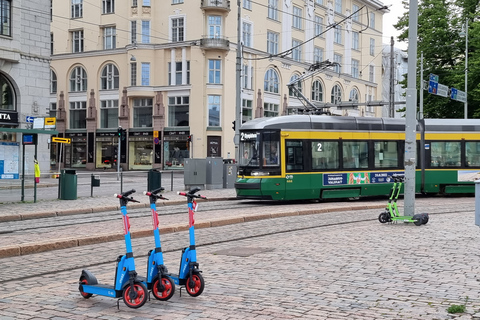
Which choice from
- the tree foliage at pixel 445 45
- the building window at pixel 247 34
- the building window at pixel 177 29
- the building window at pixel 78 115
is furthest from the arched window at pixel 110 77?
the tree foliage at pixel 445 45

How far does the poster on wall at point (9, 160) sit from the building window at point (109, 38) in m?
36.5

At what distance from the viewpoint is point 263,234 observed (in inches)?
486

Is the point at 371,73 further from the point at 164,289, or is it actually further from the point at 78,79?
the point at 164,289

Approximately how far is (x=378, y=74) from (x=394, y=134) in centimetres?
5200

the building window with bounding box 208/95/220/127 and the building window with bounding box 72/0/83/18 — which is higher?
the building window with bounding box 72/0/83/18

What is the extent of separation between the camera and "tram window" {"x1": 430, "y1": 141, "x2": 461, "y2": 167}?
23.3 m

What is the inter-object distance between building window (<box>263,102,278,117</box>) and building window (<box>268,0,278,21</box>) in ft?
25.3

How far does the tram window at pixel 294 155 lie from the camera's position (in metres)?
19.9

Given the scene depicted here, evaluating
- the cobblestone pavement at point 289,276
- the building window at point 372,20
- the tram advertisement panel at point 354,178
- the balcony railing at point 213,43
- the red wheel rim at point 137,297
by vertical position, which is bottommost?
the cobblestone pavement at point 289,276

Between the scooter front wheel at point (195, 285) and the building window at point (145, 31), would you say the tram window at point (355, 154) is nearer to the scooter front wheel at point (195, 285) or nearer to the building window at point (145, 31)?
the scooter front wheel at point (195, 285)

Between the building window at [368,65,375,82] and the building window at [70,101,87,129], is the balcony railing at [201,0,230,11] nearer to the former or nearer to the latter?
the building window at [70,101,87,129]

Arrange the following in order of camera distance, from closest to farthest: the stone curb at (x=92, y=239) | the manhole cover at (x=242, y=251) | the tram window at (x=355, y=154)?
the manhole cover at (x=242, y=251) → the stone curb at (x=92, y=239) → the tram window at (x=355, y=154)

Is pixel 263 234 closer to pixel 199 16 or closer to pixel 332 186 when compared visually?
pixel 332 186

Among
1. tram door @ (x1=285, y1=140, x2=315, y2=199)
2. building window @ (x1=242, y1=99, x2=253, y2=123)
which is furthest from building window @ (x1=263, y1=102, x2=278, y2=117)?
tram door @ (x1=285, y1=140, x2=315, y2=199)
